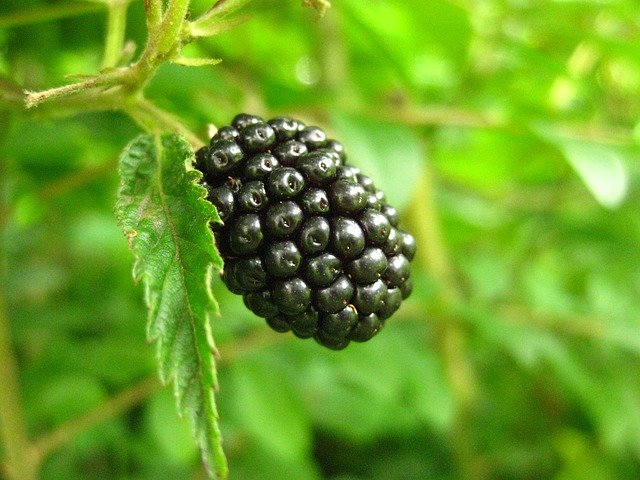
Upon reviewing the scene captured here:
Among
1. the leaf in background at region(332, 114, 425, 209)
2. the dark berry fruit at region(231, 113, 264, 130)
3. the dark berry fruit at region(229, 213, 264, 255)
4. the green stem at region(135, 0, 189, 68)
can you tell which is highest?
the leaf in background at region(332, 114, 425, 209)

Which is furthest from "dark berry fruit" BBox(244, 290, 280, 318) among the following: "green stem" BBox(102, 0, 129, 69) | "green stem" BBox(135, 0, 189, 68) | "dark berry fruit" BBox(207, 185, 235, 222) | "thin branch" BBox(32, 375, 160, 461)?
"thin branch" BBox(32, 375, 160, 461)

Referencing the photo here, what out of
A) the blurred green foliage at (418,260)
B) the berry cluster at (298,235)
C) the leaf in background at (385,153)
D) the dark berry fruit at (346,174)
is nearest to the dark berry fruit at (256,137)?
the berry cluster at (298,235)

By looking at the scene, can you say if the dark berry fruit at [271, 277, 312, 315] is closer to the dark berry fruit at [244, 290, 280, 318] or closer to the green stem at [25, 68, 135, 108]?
the dark berry fruit at [244, 290, 280, 318]

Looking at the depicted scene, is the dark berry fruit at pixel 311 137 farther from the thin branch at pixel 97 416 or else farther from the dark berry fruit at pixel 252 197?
the thin branch at pixel 97 416

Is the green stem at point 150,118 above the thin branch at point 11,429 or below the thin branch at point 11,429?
above

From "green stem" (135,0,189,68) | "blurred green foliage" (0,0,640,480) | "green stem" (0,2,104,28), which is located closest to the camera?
"green stem" (135,0,189,68)

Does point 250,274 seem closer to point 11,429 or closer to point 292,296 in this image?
point 292,296
